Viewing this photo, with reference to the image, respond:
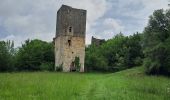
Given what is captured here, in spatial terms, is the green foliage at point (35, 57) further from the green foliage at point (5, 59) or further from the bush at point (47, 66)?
the green foliage at point (5, 59)

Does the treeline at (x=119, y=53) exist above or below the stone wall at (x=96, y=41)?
below

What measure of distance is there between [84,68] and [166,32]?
25.2 meters

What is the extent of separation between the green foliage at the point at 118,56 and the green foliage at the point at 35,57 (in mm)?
7934

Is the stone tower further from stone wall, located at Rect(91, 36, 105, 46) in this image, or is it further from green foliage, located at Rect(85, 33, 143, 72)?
stone wall, located at Rect(91, 36, 105, 46)

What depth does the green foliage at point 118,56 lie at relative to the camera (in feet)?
246

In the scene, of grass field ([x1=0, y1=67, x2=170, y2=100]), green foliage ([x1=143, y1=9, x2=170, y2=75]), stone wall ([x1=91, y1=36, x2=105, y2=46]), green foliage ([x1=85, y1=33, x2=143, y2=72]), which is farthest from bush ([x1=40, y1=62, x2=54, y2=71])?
grass field ([x1=0, y1=67, x2=170, y2=100])

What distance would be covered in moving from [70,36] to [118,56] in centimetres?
1276

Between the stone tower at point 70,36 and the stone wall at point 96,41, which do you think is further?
the stone wall at point 96,41

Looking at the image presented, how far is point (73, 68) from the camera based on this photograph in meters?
72.1

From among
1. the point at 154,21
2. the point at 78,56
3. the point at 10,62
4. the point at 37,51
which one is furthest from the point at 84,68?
the point at 154,21

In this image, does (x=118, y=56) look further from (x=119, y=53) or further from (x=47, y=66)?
(x=47, y=66)

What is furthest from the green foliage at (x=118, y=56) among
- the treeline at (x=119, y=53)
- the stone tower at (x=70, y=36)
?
the stone tower at (x=70, y=36)

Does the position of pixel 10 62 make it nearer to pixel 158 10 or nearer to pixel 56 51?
pixel 56 51

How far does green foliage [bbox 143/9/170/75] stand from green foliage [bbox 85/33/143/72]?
46.7 feet
